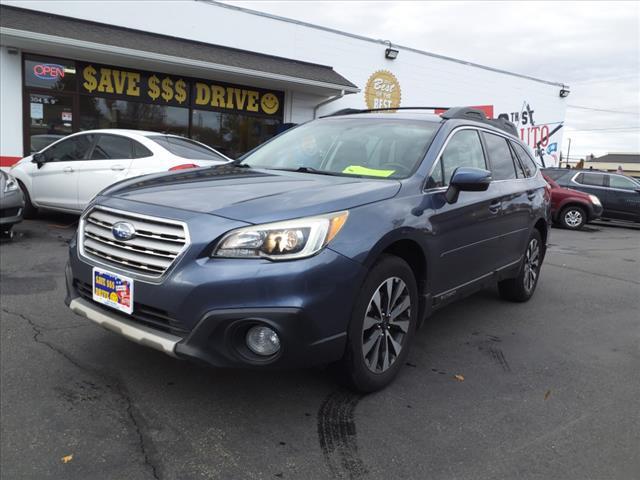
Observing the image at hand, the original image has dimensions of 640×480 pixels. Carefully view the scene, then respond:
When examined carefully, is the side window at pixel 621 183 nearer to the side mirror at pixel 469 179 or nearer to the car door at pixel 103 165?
the car door at pixel 103 165

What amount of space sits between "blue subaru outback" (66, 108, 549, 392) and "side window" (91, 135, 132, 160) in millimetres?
4008

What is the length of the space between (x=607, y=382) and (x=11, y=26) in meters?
11.2

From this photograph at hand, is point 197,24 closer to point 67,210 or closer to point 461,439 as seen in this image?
point 67,210

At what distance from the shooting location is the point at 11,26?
980 cm

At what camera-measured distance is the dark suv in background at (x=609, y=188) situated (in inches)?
595

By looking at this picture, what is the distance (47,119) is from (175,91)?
305 centimetres

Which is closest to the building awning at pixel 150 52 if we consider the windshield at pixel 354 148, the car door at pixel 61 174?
the car door at pixel 61 174

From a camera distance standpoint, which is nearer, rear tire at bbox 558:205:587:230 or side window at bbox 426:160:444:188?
side window at bbox 426:160:444:188

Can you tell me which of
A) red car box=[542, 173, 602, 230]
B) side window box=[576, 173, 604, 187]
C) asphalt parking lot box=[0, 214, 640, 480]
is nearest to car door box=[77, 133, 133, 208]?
asphalt parking lot box=[0, 214, 640, 480]

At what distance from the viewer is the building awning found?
33.9 feet

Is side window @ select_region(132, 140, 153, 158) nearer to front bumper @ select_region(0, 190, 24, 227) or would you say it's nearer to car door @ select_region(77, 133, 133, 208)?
car door @ select_region(77, 133, 133, 208)

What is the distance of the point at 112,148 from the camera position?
754 cm

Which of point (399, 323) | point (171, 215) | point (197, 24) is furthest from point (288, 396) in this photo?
point (197, 24)

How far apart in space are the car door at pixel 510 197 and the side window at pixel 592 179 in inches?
467
